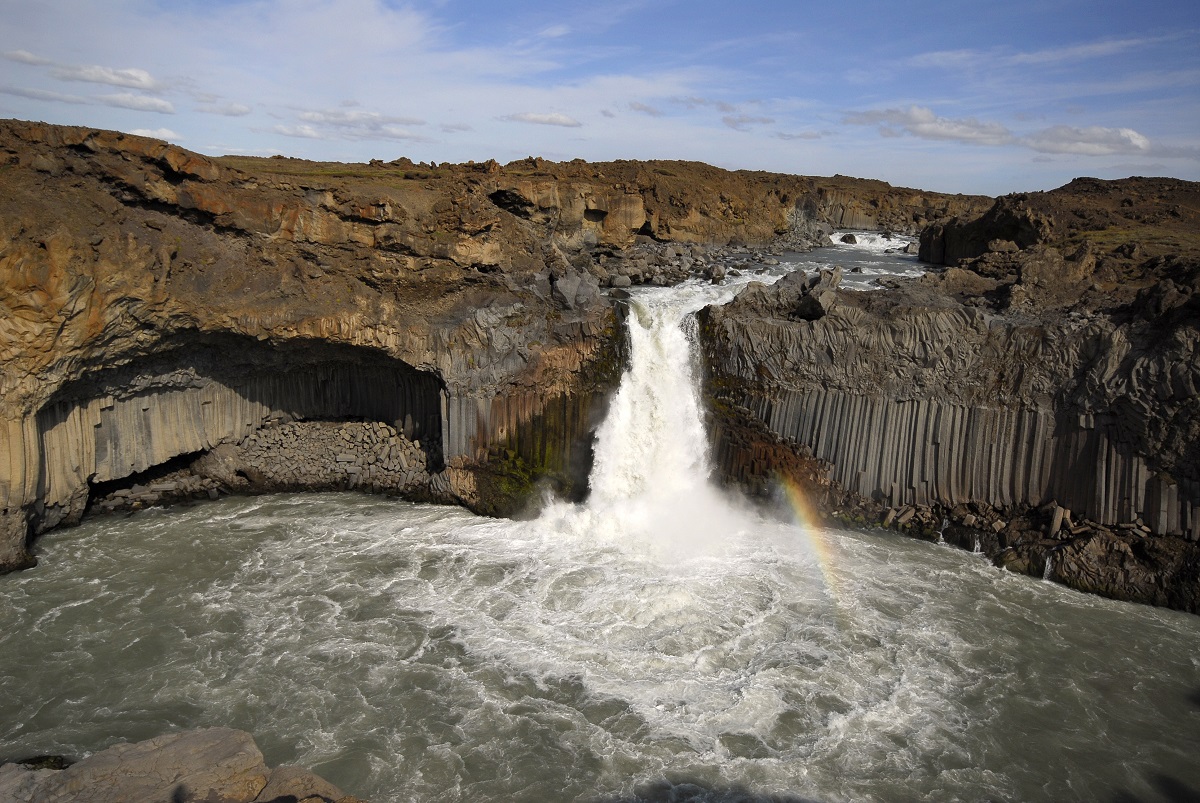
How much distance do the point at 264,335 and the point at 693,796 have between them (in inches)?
543

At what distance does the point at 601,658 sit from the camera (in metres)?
12.9

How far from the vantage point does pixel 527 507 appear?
1877 cm

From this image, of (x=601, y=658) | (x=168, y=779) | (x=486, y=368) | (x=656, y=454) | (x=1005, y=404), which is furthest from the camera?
(x=486, y=368)

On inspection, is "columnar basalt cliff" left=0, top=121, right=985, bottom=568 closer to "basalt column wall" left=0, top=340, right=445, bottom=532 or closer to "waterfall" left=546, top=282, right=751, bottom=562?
"basalt column wall" left=0, top=340, right=445, bottom=532

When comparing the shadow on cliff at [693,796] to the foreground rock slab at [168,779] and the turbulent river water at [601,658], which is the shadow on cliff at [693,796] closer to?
the turbulent river water at [601,658]

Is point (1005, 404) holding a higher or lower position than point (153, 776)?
higher

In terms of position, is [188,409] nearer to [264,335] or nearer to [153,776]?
[264,335]

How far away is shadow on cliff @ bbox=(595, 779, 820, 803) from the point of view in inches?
393

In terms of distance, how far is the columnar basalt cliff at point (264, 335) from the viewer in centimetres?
1555

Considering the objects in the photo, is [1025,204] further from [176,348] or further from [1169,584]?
[176,348]

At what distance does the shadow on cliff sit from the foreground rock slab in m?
3.78

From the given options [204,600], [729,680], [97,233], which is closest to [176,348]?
[97,233]

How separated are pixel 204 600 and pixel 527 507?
23.2 feet

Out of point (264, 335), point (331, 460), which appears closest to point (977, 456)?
point (331, 460)
